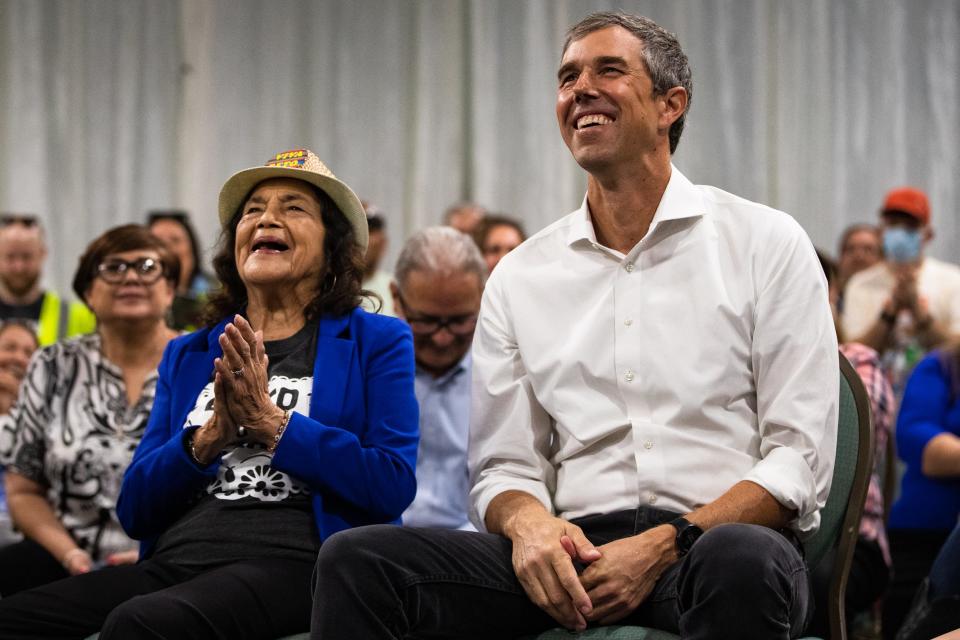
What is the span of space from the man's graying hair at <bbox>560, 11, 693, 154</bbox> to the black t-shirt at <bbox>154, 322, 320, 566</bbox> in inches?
33.2

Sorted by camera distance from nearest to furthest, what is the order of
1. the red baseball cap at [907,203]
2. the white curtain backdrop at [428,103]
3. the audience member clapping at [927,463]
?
the audience member clapping at [927,463] → the red baseball cap at [907,203] → the white curtain backdrop at [428,103]

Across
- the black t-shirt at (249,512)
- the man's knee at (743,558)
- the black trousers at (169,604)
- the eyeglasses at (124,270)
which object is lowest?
the black trousers at (169,604)

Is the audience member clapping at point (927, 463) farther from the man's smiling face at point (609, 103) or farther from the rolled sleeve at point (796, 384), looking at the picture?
the man's smiling face at point (609, 103)

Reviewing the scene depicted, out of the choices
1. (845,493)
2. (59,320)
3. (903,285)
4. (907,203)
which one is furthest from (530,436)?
(907,203)

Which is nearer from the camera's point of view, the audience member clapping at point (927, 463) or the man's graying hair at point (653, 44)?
the man's graying hair at point (653, 44)

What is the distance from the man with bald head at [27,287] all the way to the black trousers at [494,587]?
2.85 metres

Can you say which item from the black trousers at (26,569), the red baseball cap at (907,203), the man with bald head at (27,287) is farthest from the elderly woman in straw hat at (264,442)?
the red baseball cap at (907,203)

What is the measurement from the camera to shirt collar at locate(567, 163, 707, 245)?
2150 mm

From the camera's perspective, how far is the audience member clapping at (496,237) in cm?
438

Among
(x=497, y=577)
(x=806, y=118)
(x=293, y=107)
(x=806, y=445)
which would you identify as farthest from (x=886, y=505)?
(x=293, y=107)

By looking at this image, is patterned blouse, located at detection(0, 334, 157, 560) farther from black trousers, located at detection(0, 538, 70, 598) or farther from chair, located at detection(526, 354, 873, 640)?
chair, located at detection(526, 354, 873, 640)

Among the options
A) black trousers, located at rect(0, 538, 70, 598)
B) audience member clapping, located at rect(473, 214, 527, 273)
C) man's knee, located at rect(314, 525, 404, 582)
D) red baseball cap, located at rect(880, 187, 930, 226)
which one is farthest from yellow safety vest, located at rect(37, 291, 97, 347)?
red baseball cap, located at rect(880, 187, 930, 226)

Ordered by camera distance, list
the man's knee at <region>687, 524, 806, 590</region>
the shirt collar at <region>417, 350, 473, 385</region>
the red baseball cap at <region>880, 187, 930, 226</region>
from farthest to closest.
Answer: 1. the red baseball cap at <region>880, 187, 930, 226</region>
2. the shirt collar at <region>417, 350, 473, 385</region>
3. the man's knee at <region>687, 524, 806, 590</region>

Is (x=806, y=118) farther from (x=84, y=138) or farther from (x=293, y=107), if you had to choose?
(x=84, y=138)
